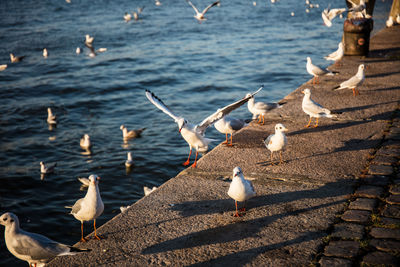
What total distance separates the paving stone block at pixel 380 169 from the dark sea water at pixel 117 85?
4.68m

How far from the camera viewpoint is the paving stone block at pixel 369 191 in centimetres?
426

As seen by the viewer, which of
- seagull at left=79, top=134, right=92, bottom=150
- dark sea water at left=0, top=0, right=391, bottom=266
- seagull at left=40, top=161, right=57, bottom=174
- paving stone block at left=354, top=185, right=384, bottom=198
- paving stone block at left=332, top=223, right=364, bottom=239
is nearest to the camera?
paving stone block at left=332, top=223, right=364, bottom=239

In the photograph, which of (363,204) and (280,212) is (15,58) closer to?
(280,212)

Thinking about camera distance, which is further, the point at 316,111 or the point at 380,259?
the point at 316,111

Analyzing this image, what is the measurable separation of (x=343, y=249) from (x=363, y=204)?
2.65 ft

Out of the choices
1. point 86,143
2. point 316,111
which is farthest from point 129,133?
point 316,111

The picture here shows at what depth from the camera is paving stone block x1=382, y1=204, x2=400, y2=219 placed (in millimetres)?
3850

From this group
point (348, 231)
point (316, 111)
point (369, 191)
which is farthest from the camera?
point (316, 111)

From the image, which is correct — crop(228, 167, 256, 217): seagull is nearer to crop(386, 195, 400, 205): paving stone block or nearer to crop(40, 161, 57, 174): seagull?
crop(386, 195, 400, 205): paving stone block

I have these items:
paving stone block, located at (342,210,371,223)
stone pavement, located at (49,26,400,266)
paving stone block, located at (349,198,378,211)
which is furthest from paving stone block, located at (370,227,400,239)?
paving stone block, located at (349,198,378,211)

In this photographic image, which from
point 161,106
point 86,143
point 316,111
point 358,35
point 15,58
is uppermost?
point 358,35

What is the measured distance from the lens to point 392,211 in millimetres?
3916

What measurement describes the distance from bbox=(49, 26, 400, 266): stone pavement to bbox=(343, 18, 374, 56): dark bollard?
540 cm

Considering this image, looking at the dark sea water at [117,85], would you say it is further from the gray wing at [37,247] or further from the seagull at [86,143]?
the gray wing at [37,247]
